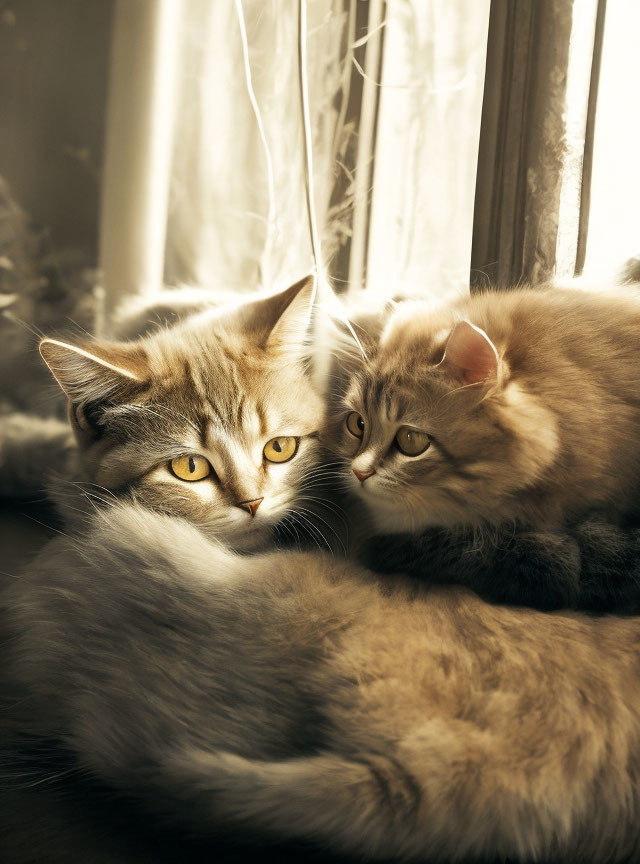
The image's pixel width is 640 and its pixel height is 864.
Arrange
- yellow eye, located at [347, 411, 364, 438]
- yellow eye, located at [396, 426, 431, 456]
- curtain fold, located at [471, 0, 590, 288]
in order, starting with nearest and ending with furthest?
yellow eye, located at [396, 426, 431, 456] → yellow eye, located at [347, 411, 364, 438] → curtain fold, located at [471, 0, 590, 288]

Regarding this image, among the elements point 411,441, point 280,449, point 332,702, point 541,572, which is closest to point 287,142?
point 280,449

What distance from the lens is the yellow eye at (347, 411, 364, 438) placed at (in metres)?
1.07

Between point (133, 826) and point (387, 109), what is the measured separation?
1654 millimetres

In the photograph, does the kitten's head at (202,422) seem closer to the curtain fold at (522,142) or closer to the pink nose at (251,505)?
the pink nose at (251,505)

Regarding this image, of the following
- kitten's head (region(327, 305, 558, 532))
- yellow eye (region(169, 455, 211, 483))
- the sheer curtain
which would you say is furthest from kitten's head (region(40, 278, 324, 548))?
the sheer curtain

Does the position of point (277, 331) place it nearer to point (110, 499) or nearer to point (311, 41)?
point (110, 499)

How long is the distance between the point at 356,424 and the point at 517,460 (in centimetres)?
27

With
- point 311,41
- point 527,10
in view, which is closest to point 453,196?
point 527,10

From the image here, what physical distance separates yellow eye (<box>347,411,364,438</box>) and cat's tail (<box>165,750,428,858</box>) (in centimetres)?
54

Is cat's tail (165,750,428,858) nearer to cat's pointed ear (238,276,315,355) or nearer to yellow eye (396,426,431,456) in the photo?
yellow eye (396,426,431,456)

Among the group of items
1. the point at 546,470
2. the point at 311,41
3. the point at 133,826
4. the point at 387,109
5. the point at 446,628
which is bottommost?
the point at 133,826

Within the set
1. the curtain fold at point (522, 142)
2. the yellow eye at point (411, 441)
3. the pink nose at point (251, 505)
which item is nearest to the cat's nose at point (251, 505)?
the pink nose at point (251, 505)

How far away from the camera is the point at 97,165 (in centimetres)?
190

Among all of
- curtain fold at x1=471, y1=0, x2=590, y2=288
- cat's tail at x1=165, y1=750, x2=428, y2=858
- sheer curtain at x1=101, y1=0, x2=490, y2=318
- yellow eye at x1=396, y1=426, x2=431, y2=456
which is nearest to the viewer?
cat's tail at x1=165, y1=750, x2=428, y2=858
